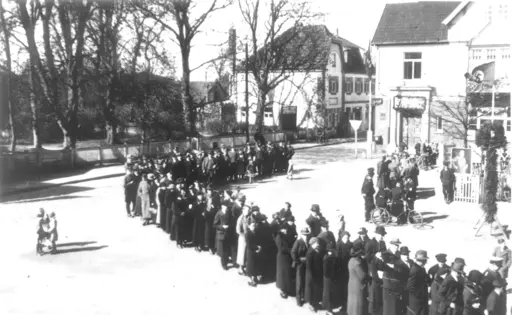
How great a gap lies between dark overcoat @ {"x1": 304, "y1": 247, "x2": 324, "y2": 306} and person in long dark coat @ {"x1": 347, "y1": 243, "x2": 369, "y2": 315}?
696 millimetres

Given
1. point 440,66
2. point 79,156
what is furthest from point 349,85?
point 79,156

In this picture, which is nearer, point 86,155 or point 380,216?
point 380,216

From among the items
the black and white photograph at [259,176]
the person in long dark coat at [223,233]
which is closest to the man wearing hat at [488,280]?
the black and white photograph at [259,176]

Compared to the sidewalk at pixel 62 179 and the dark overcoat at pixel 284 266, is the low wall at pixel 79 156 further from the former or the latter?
the dark overcoat at pixel 284 266

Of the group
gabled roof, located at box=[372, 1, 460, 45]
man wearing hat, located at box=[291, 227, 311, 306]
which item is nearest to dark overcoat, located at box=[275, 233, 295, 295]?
man wearing hat, located at box=[291, 227, 311, 306]

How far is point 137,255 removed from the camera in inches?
567

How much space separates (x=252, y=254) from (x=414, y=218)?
7.02 metres

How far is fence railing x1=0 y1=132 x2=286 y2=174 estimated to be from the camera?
90.9 ft

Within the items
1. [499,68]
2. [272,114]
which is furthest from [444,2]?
[272,114]

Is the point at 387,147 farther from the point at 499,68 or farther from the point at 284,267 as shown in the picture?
the point at 284,267

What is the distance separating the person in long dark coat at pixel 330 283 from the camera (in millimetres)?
10523

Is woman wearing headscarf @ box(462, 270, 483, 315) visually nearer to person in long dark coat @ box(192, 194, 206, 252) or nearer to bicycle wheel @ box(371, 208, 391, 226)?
person in long dark coat @ box(192, 194, 206, 252)

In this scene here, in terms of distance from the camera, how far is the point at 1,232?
16.9 metres

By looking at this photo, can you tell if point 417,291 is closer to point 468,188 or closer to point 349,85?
point 468,188
